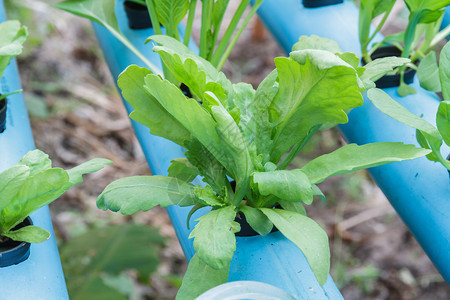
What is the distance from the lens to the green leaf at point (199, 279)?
1.95ft

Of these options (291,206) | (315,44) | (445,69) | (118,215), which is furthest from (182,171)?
(118,215)

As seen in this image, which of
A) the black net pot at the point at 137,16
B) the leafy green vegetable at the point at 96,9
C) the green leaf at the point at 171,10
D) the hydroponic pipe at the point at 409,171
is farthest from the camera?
the black net pot at the point at 137,16

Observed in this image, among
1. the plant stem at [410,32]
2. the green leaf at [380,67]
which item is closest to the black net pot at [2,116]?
the green leaf at [380,67]

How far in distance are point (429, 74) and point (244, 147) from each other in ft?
1.36

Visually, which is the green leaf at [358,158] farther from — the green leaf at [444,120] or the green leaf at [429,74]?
the green leaf at [429,74]

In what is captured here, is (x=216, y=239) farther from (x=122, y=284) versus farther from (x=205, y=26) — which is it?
(x=122, y=284)

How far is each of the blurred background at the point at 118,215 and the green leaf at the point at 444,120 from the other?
0.66m

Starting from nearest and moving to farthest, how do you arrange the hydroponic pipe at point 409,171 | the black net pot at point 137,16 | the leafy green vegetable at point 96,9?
the hydroponic pipe at point 409,171
the leafy green vegetable at point 96,9
the black net pot at point 137,16

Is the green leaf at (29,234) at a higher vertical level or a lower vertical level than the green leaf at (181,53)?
lower

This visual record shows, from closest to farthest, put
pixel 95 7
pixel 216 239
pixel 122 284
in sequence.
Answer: pixel 216 239, pixel 95 7, pixel 122 284

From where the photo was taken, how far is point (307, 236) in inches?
22.9

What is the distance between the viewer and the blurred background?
1215 millimetres

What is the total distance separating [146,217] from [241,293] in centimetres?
102

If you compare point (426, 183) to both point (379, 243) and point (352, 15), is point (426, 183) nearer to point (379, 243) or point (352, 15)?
point (352, 15)
